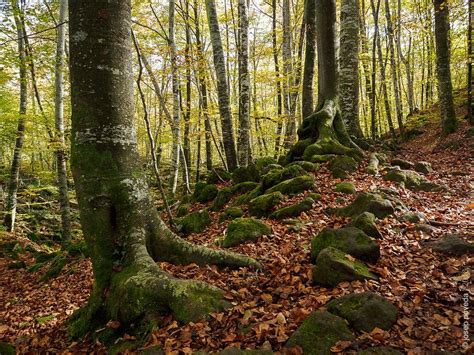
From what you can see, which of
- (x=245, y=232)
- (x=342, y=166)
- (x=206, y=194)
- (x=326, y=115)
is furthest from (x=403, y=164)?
(x=206, y=194)

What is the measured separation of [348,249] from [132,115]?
11.0 feet

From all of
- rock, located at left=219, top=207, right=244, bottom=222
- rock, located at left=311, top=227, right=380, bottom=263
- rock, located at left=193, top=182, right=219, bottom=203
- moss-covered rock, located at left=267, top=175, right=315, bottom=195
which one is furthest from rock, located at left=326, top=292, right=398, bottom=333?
rock, located at left=193, top=182, right=219, bottom=203

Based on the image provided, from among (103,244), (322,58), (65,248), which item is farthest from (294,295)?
(65,248)

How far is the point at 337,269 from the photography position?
350cm

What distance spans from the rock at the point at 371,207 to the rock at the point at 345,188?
1.04 m

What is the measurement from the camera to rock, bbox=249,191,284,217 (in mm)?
6738

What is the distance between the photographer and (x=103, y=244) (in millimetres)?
3998

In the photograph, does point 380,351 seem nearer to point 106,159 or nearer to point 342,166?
point 106,159

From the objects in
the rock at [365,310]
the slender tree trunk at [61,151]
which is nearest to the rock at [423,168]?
the rock at [365,310]

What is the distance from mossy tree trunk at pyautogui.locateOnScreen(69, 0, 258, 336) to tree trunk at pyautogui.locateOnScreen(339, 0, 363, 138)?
785 cm

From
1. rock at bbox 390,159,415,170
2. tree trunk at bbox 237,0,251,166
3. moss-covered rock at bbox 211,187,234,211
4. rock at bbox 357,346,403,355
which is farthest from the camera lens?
tree trunk at bbox 237,0,251,166

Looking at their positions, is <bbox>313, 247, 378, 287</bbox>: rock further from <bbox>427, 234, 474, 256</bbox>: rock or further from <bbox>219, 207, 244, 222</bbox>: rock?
<bbox>219, 207, 244, 222</bbox>: rock

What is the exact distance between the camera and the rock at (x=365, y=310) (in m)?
2.70

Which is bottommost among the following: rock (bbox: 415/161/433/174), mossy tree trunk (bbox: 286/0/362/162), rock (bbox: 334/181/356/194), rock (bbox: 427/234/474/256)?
rock (bbox: 427/234/474/256)
